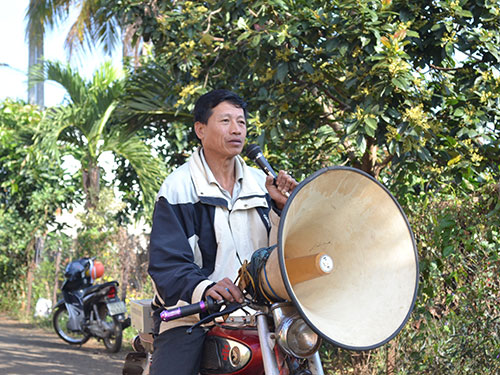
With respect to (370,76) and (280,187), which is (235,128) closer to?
(280,187)

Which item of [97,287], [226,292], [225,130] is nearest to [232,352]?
[226,292]

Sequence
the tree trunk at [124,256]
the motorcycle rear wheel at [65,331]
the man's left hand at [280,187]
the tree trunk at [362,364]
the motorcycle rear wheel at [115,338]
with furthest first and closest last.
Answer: the tree trunk at [124,256]
the motorcycle rear wheel at [65,331]
the motorcycle rear wheel at [115,338]
the tree trunk at [362,364]
the man's left hand at [280,187]

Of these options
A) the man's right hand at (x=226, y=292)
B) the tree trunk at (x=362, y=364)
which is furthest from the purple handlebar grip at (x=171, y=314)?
the tree trunk at (x=362, y=364)

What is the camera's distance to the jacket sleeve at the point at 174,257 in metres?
2.63

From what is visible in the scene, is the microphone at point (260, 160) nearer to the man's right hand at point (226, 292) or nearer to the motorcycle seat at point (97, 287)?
the man's right hand at point (226, 292)

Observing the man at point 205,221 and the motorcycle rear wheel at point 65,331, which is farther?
the motorcycle rear wheel at point 65,331

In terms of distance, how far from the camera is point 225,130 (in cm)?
308

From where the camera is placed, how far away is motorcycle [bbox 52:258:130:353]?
9672 millimetres

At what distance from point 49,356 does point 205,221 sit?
7025mm

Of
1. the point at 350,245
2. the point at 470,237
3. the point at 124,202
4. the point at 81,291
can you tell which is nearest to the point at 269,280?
the point at 350,245

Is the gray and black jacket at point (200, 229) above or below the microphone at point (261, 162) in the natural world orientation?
below

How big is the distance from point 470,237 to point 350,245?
2.49 m

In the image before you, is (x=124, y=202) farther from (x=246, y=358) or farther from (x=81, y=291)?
(x=246, y=358)

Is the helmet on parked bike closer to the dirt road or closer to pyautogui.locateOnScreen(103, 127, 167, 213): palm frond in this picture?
the dirt road
